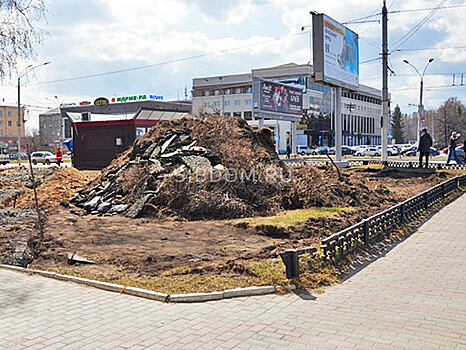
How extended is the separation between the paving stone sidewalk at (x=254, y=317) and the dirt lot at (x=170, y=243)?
2.57ft

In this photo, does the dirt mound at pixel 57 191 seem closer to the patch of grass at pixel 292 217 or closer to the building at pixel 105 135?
the patch of grass at pixel 292 217

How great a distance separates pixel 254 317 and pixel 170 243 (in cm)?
440

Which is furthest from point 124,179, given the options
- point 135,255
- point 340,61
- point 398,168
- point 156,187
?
point 340,61

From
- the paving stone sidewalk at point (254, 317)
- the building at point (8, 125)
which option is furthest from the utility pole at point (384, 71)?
the building at point (8, 125)

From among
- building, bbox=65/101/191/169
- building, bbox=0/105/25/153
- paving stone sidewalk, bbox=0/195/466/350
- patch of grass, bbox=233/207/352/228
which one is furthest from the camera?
building, bbox=0/105/25/153

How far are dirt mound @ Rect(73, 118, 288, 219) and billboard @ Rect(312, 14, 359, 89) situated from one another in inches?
408

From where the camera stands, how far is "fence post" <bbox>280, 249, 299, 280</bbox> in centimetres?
679

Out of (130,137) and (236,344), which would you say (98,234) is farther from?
(130,137)

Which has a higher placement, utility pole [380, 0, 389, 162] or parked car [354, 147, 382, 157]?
utility pole [380, 0, 389, 162]

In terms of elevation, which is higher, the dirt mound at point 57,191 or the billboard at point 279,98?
the billboard at point 279,98

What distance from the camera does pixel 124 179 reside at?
15062 millimetres

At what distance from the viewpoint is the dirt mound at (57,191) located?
15633 millimetres

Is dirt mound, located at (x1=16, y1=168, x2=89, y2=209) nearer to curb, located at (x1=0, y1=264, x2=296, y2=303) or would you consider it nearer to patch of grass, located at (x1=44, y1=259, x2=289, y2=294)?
patch of grass, located at (x1=44, y1=259, x2=289, y2=294)

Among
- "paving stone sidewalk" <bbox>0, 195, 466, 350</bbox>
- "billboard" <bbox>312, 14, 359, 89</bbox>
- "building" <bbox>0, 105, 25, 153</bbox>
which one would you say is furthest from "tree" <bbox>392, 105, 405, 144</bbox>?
"paving stone sidewalk" <bbox>0, 195, 466, 350</bbox>
